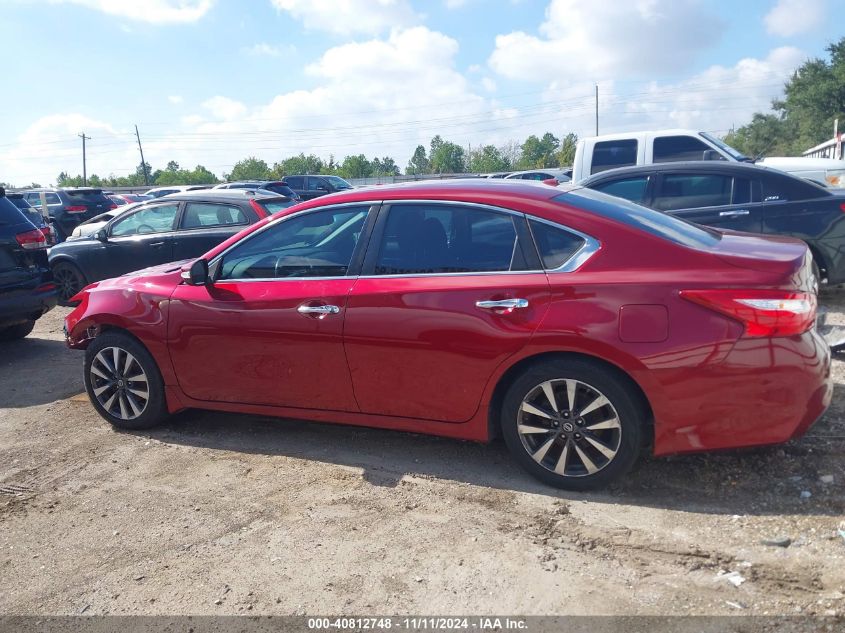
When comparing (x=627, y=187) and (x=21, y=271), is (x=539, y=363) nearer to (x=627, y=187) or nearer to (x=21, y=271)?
(x=627, y=187)

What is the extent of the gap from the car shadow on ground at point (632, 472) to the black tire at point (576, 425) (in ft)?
0.45

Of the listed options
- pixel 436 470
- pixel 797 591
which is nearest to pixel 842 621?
pixel 797 591

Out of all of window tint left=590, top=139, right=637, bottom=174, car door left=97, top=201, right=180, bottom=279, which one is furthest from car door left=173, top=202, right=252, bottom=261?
window tint left=590, top=139, right=637, bottom=174

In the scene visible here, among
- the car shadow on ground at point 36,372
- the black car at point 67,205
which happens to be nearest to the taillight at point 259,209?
the car shadow on ground at point 36,372

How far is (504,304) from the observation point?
3.88 metres

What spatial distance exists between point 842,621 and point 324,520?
91.6 inches

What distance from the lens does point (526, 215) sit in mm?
4043

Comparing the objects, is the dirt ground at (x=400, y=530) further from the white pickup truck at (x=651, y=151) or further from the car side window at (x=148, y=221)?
the white pickup truck at (x=651, y=151)

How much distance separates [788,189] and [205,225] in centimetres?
688

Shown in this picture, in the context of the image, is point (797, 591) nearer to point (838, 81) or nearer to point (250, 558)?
point (250, 558)

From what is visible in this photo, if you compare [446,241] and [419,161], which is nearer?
[446,241]

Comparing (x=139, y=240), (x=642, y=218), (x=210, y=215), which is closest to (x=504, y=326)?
(x=642, y=218)

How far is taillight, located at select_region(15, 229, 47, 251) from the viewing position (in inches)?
299

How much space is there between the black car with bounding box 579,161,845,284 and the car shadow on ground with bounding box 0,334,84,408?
5912 mm
